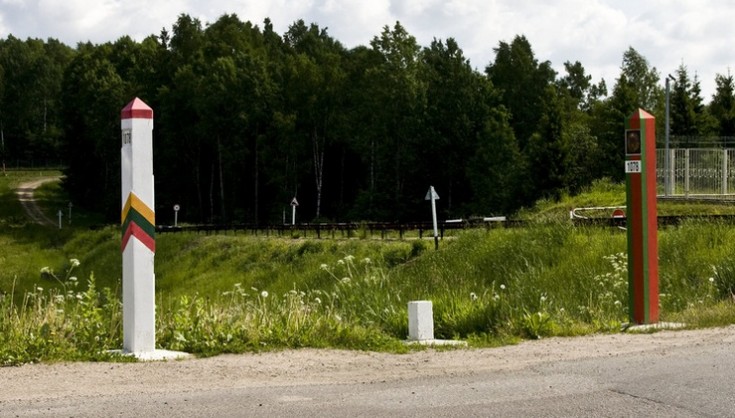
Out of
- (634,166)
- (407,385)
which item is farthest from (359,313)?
(407,385)

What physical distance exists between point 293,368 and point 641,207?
17.1 ft

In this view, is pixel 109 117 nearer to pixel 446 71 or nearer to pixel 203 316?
pixel 446 71

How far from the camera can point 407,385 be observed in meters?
8.05

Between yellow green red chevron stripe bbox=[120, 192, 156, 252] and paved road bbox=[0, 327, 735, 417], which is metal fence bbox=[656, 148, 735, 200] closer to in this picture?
paved road bbox=[0, 327, 735, 417]

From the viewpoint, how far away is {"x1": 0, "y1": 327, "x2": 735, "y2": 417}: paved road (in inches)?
279

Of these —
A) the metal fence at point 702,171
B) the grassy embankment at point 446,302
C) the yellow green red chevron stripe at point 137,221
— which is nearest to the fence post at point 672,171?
the metal fence at point 702,171

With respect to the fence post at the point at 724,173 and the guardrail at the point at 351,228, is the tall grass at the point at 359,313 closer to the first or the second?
the guardrail at the point at 351,228

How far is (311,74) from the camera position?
286ft

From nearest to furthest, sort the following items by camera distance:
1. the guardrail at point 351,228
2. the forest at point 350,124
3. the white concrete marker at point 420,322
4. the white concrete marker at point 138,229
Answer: the white concrete marker at point 138,229, the white concrete marker at point 420,322, the guardrail at point 351,228, the forest at point 350,124

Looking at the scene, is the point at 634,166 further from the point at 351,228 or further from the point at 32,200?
the point at 32,200

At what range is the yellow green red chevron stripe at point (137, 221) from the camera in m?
9.78

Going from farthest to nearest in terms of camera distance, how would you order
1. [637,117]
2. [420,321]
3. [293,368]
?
[637,117]
[420,321]
[293,368]

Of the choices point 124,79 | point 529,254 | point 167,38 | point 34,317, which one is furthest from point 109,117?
point 34,317

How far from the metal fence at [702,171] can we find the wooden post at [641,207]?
1184 inches
